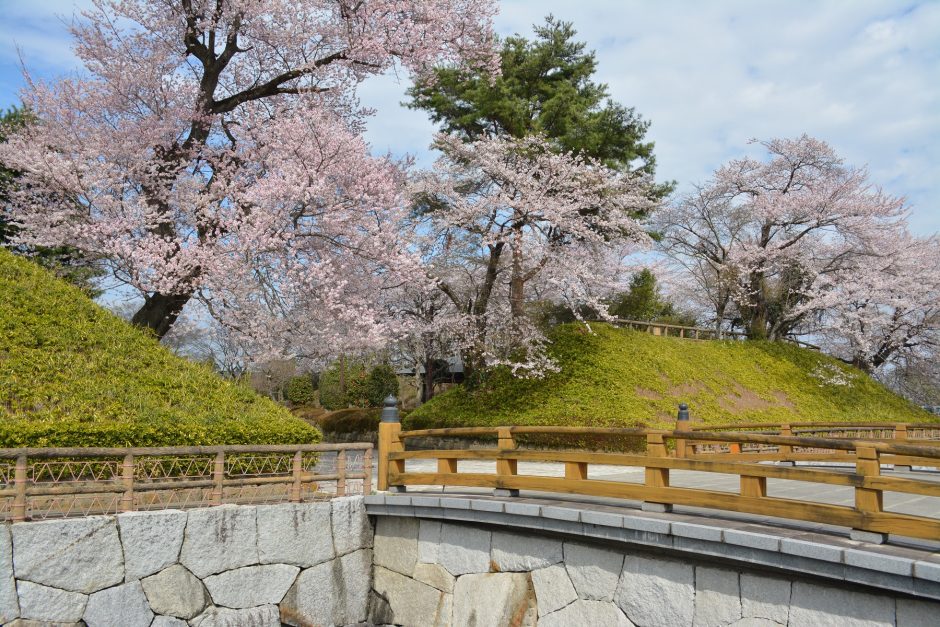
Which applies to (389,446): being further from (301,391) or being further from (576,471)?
(301,391)

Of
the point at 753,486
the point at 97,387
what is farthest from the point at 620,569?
the point at 97,387

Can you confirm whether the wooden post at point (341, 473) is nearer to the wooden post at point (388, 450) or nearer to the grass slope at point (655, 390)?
the wooden post at point (388, 450)

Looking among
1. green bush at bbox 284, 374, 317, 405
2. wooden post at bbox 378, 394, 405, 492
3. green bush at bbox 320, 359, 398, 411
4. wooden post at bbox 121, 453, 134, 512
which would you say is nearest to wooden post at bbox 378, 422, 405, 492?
wooden post at bbox 378, 394, 405, 492

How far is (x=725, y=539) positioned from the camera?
22.0 feet

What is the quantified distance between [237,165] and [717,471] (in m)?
13.5

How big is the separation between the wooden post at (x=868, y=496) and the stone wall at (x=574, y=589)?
1.81ft

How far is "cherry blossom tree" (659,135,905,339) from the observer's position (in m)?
30.1

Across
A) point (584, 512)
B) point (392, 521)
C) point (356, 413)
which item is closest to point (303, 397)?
point (356, 413)

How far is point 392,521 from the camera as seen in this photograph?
35.7ft

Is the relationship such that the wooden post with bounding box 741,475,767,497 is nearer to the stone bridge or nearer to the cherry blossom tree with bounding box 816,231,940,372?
the stone bridge

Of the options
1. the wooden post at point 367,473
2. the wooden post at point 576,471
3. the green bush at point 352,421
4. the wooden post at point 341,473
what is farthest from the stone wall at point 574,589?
the green bush at point 352,421

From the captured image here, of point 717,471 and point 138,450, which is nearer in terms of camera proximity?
point 717,471

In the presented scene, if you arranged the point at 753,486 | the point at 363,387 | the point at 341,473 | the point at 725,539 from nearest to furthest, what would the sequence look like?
the point at 725,539 < the point at 753,486 < the point at 341,473 < the point at 363,387

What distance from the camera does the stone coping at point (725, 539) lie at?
5.81m
